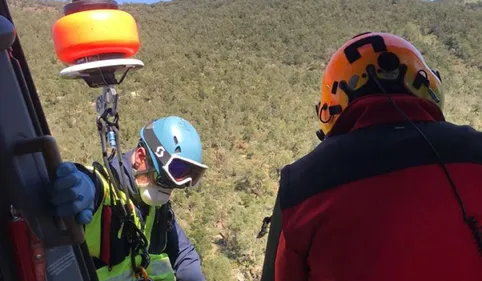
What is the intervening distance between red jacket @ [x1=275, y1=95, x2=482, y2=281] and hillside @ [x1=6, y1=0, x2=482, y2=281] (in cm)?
744

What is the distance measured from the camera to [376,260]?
166 cm

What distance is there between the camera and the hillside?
40.0ft

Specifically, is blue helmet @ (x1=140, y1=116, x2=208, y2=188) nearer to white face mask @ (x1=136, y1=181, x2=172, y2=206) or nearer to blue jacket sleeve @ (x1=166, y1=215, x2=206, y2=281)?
white face mask @ (x1=136, y1=181, x2=172, y2=206)

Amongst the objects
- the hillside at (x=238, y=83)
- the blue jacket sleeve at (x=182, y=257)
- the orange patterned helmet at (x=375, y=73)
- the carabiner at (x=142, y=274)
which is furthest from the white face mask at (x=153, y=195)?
the hillside at (x=238, y=83)

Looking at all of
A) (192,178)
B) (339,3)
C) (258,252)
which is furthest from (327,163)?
(339,3)

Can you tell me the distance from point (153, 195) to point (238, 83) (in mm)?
20472

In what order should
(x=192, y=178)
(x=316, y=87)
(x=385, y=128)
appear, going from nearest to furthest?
1. (x=385, y=128)
2. (x=192, y=178)
3. (x=316, y=87)

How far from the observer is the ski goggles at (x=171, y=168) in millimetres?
3580

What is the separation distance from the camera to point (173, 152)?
3.67 meters

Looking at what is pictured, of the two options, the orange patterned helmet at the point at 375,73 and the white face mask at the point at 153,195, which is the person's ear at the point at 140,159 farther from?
the orange patterned helmet at the point at 375,73

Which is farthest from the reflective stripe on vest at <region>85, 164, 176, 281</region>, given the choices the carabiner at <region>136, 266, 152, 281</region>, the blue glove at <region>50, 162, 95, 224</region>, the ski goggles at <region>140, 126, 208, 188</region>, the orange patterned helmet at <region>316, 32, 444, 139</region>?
the blue glove at <region>50, 162, 95, 224</region>

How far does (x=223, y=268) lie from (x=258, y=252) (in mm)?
1104

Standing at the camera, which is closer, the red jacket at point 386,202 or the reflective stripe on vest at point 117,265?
the red jacket at point 386,202

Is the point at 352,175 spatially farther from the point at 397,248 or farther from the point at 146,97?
the point at 146,97
